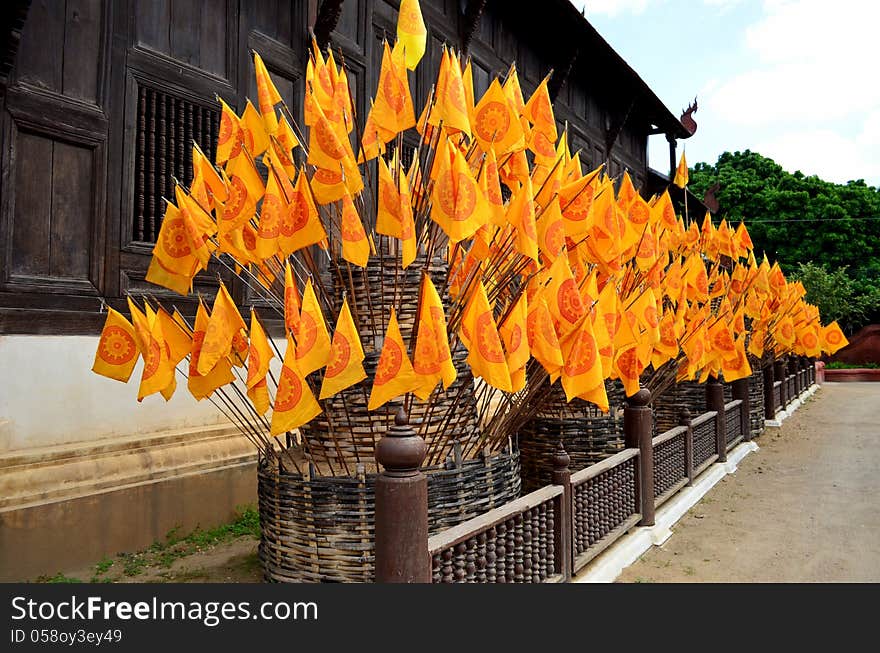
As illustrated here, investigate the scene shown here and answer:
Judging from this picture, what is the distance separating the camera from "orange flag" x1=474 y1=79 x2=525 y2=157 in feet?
9.71

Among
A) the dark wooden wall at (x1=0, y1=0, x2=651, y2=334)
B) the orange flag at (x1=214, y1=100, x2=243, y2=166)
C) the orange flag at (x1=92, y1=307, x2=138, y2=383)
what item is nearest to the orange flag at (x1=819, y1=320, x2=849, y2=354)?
the dark wooden wall at (x1=0, y1=0, x2=651, y2=334)

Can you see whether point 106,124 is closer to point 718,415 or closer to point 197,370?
point 197,370

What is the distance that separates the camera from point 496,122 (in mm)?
2988

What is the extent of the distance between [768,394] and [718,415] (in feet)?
13.5

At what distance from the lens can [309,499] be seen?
10.1 ft

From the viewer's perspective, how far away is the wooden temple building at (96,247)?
391cm

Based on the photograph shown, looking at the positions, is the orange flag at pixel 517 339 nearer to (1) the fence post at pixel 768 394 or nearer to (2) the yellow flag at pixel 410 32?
(2) the yellow flag at pixel 410 32

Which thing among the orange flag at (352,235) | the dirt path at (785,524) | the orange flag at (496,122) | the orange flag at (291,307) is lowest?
the dirt path at (785,524)

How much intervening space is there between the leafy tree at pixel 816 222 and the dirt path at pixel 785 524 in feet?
71.9

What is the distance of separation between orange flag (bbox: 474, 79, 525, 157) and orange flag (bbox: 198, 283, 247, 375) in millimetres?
1269

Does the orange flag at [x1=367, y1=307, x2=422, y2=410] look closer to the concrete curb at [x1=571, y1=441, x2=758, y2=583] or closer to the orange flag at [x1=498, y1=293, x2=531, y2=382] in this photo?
the orange flag at [x1=498, y1=293, x2=531, y2=382]

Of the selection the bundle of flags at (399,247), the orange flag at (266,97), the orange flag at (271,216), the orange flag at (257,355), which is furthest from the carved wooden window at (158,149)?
→ the orange flag at (257,355)

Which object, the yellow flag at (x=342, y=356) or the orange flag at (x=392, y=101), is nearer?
the yellow flag at (x=342, y=356)

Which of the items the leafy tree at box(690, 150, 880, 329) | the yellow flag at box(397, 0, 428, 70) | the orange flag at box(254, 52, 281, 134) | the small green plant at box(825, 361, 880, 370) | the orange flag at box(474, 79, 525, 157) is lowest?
the small green plant at box(825, 361, 880, 370)
